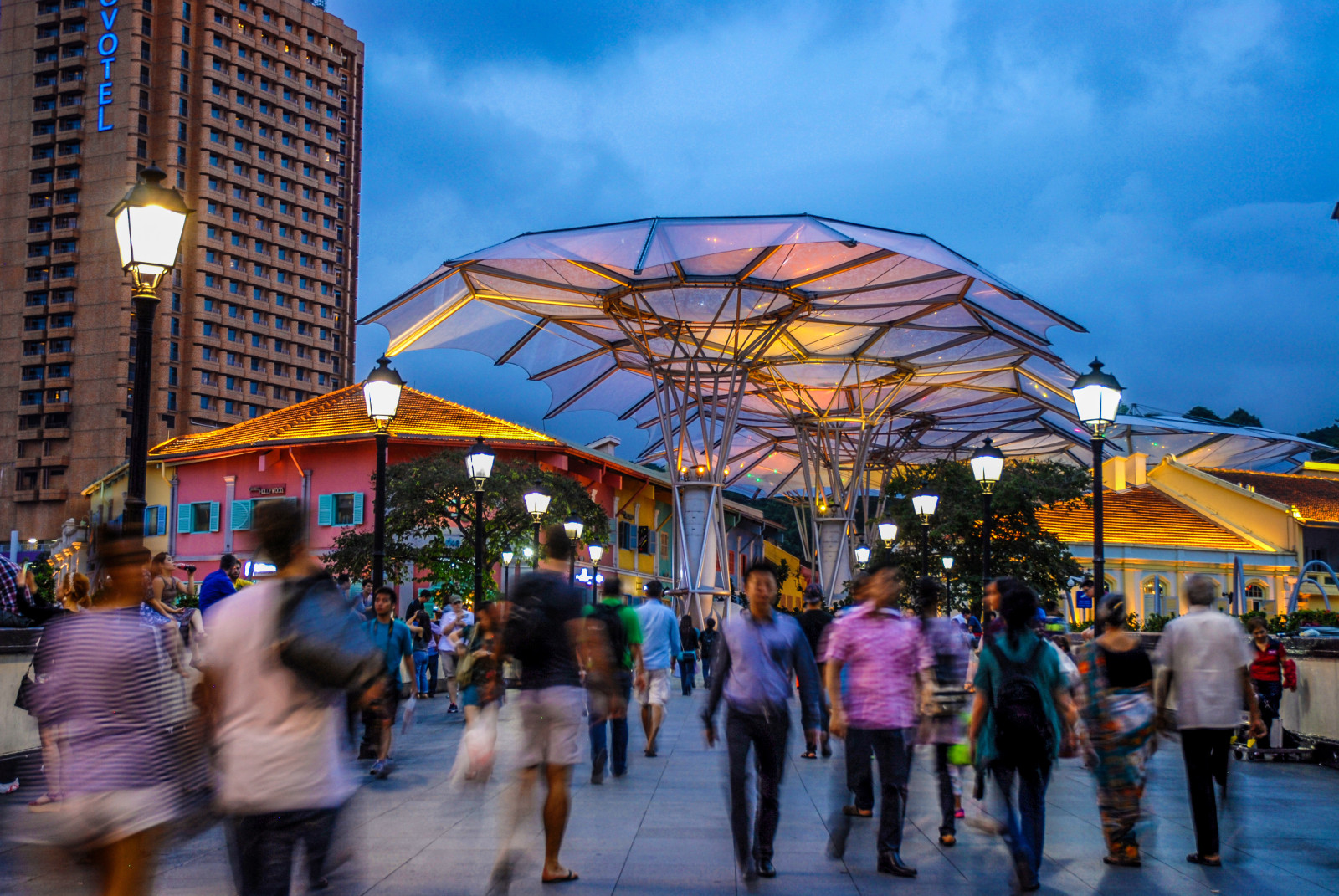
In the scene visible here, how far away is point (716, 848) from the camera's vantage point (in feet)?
25.7

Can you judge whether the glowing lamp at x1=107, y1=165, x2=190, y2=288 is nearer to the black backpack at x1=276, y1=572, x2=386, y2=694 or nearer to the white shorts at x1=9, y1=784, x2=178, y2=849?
the black backpack at x1=276, y1=572, x2=386, y2=694

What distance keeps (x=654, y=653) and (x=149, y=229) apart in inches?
273

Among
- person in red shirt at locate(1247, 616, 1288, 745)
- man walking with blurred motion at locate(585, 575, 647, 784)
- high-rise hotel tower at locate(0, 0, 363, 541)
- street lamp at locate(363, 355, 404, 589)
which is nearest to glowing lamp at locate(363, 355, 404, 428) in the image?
street lamp at locate(363, 355, 404, 589)

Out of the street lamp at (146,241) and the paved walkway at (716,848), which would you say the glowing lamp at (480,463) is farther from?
the street lamp at (146,241)

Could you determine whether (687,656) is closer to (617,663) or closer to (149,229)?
(617,663)

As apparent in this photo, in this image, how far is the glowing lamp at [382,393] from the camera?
14.2 meters

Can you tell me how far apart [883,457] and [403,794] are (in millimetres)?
48066

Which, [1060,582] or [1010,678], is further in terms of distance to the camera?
[1060,582]

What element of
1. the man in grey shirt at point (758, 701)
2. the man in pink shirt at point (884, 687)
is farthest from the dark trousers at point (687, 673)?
the man in grey shirt at point (758, 701)

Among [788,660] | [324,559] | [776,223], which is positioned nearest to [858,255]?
[776,223]

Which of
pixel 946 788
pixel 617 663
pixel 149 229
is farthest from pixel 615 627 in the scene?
pixel 149 229

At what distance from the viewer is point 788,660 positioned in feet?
23.8

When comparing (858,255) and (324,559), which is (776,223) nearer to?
(858,255)

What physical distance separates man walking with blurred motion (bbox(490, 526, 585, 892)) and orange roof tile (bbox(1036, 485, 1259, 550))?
143ft
